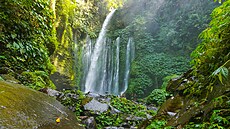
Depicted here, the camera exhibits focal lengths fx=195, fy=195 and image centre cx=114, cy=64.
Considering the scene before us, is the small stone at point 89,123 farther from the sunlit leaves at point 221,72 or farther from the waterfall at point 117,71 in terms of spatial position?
the waterfall at point 117,71

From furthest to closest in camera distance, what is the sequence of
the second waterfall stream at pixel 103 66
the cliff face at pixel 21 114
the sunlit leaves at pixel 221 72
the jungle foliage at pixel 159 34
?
the jungle foliage at pixel 159 34 < the second waterfall stream at pixel 103 66 < the cliff face at pixel 21 114 < the sunlit leaves at pixel 221 72

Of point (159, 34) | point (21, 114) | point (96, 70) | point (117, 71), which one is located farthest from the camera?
point (159, 34)

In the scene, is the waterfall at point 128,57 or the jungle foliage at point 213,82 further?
the waterfall at point 128,57

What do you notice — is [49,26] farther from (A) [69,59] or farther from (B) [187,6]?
(B) [187,6]

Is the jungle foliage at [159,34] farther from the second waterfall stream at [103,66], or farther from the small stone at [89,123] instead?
the small stone at [89,123]

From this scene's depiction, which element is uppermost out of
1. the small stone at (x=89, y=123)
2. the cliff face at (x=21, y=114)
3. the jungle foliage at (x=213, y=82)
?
the jungle foliage at (x=213, y=82)

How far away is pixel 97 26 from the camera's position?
16.7 meters

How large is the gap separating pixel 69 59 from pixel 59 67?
1.41 m

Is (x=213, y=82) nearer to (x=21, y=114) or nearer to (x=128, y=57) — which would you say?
(x=21, y=114)

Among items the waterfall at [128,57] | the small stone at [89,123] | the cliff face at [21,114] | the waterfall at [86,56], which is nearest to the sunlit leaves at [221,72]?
the cliff face at [21,114]

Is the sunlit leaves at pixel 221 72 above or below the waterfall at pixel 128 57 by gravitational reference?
below

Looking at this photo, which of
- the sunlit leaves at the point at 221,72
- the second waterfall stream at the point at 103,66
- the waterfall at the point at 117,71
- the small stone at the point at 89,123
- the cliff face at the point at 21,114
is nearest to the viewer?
the sunlit leaves at the point at 221,72

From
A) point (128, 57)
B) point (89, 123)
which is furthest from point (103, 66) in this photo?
point (89, 123)

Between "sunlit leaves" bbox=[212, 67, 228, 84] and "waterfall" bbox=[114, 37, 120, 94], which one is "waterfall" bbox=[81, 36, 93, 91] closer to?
"waterfall" bbox=[114, 37, 120, 94]
